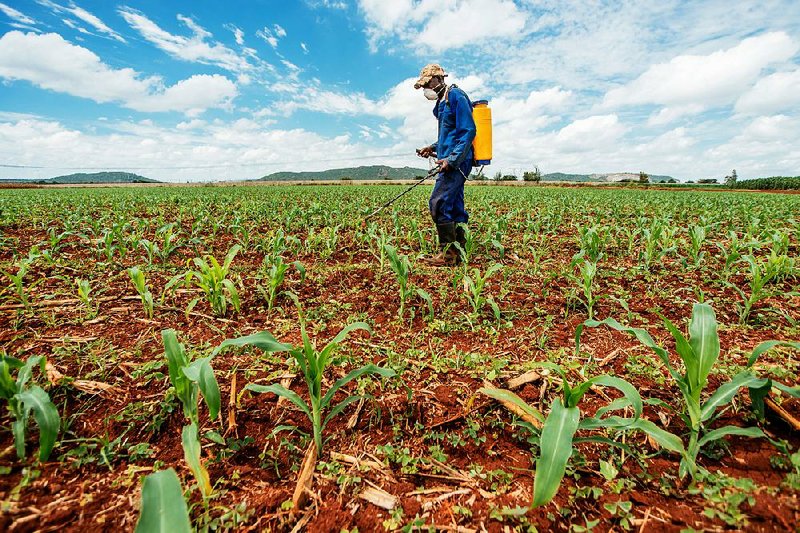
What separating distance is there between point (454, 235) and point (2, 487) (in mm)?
4370

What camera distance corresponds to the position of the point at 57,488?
52.1 inches

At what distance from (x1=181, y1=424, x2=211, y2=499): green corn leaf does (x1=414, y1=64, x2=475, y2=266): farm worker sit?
3.60 meters

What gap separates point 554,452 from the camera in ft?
3.76

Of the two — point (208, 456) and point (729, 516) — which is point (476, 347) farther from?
point (208, 456)

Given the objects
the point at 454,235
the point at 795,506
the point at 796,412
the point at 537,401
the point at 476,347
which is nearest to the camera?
the point at 795,506

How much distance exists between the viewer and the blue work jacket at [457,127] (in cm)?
444

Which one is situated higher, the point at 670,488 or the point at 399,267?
the point at 399,267

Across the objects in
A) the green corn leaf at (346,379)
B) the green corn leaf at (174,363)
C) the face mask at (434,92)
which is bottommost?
the green corn leaf at (346,379)

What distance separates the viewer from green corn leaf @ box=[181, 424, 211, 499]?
1256 mm

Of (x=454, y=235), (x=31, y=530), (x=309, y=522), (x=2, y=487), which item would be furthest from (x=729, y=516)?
(x=454, y=235)

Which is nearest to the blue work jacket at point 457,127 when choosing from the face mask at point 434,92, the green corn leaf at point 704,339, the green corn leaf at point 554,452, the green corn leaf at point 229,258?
the face mask at point 434,92

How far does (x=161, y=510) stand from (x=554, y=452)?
117cm

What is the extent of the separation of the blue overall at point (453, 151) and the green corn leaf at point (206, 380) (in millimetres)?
3790

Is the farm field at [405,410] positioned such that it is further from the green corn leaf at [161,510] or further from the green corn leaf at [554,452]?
the green corn leaf at [161,510]
